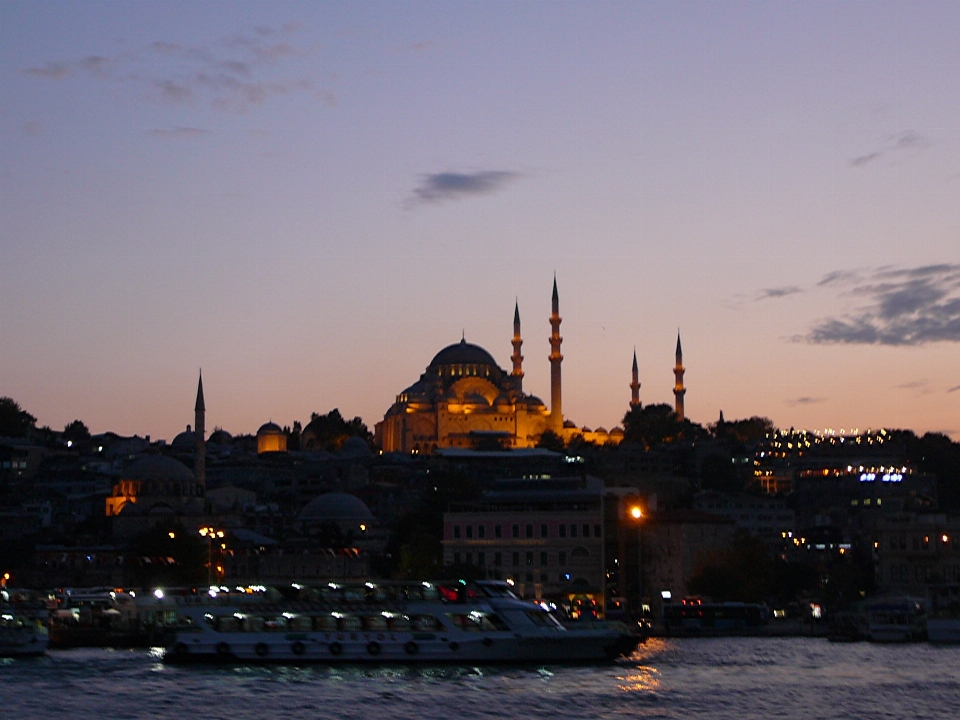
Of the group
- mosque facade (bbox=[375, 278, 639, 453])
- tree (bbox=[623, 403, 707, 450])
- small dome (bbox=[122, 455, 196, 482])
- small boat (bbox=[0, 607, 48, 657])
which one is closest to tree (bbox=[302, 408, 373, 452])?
mosque facade (bbox=[375, 278, 639, 453])

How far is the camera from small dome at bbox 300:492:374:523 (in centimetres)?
10100

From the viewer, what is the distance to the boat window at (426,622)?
4819 centimetres

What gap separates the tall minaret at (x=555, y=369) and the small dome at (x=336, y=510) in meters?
38.6

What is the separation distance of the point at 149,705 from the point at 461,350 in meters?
122

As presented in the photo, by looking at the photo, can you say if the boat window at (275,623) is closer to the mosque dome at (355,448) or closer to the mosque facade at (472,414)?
the mosque dome at (355,448)

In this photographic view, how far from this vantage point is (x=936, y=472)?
13112 centimetres

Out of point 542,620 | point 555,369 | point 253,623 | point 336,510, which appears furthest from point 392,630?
point 555,369

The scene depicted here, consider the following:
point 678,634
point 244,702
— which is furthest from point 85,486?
point 244,702

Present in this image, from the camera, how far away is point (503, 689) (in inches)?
1624

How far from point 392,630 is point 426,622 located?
90cm

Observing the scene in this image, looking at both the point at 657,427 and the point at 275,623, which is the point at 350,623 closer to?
the point at 275,623

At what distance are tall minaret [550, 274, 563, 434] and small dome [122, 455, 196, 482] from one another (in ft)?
132

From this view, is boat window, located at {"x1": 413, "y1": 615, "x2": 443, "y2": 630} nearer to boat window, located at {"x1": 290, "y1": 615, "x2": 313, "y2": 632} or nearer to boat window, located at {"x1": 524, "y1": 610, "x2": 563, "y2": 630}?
boat window, located at {"x1": 524, "y1": 610, "x2": 563, "y2": 630}

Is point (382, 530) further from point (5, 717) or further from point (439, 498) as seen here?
point (5, 717)
